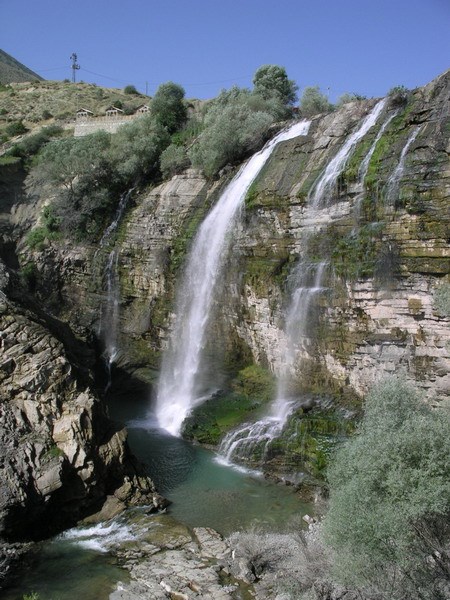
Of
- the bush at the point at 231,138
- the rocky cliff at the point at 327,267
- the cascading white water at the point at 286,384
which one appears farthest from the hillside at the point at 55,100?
the cascading white water at the point at 286,384

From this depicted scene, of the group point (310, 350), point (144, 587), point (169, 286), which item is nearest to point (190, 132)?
point (169, 286)

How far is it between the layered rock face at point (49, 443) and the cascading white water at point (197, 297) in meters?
6.29

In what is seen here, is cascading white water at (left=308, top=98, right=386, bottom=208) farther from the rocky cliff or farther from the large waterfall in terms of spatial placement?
the rocky cliff

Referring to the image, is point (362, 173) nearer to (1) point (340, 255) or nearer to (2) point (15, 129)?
(1) point (340, 255)

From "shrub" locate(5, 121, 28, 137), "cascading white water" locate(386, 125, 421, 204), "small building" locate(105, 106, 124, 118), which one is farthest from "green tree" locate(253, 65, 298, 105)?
"shrub" locate(5, 121, 28, 137)

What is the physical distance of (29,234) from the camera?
29734 millimetres

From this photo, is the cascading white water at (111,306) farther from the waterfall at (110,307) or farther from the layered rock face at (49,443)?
the layered rock face at (49,443)

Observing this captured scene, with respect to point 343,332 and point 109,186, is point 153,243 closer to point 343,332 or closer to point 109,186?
point 109,186

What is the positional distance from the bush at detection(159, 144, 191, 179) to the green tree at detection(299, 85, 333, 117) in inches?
265

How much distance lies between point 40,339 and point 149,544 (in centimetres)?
603

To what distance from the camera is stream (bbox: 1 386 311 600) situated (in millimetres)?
10643

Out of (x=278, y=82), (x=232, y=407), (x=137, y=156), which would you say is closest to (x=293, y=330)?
(x=232, y=407)

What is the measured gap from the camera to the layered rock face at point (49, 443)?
12273 mm

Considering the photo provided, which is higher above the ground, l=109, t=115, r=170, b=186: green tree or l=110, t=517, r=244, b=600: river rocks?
l=109, t=115, r=170, b=186: green tree
